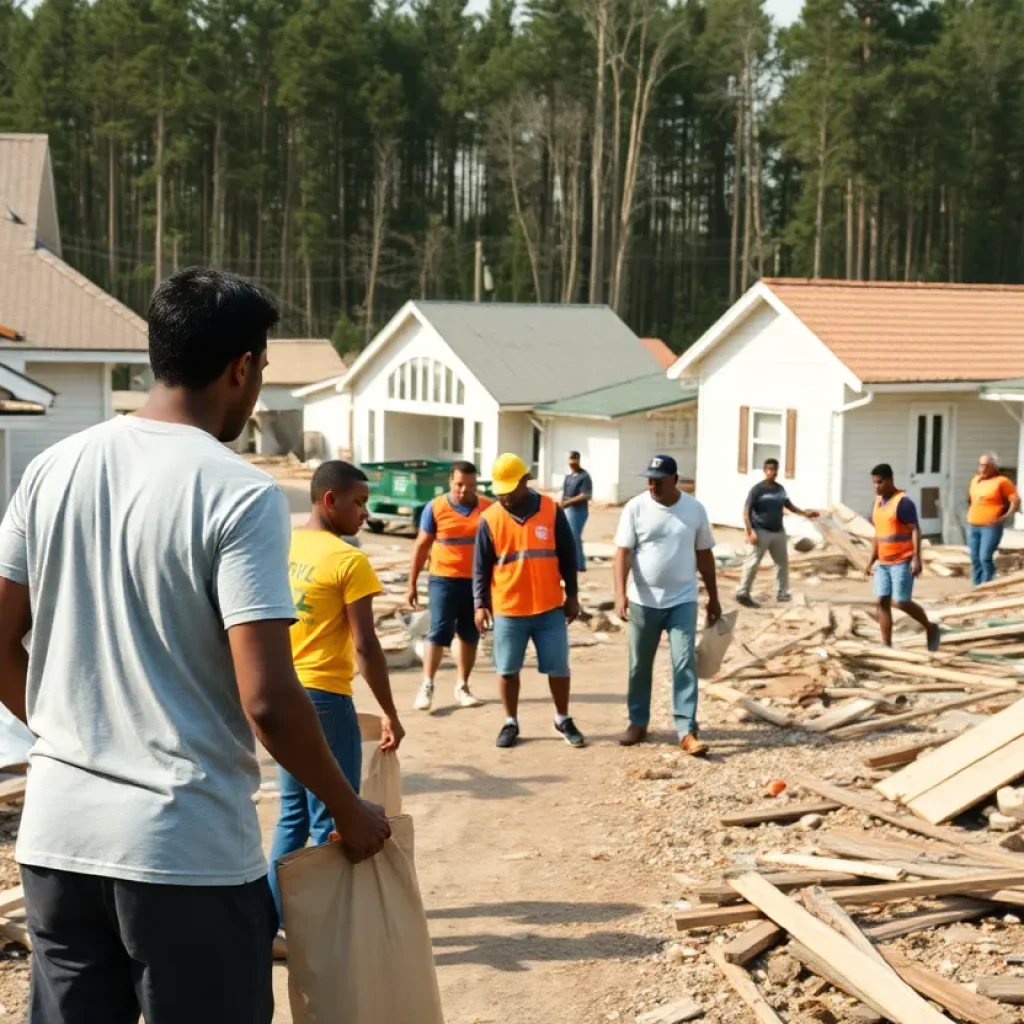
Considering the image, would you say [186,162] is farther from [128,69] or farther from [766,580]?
[766,580]

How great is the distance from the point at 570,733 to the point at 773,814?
2.73 metres

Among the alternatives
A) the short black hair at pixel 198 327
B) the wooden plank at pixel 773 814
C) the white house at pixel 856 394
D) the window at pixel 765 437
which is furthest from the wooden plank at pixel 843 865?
the window at pixel 765 437

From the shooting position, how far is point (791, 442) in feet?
97.3

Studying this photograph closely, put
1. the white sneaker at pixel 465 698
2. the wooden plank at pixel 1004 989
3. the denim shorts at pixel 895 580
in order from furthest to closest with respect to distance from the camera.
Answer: the denim shorts at pixel 895 580, the white sneaker at pixel 465 698, the wooden plank at pixel 1004 989

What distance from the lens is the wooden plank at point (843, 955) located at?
5.76 m

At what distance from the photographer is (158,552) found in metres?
3.15

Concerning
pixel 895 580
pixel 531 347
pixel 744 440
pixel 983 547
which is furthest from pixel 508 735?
pixel 531 347

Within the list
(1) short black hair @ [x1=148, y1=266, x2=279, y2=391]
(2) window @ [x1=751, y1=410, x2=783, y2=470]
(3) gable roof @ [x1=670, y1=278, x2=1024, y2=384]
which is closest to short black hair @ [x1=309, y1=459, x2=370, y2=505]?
(1) short black hair @ [x1=148, y1=266, x2=279, y2=391]

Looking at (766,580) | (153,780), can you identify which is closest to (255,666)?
(153,780)

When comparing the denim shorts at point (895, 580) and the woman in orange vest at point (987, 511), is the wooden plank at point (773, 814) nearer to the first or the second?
the denim shorts at point (895, 580)

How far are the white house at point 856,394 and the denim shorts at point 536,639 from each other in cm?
1756

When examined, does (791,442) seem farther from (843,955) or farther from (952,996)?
(952,996)

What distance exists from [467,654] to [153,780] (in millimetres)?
10016

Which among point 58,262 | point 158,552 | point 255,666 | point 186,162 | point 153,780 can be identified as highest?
point 186,162
